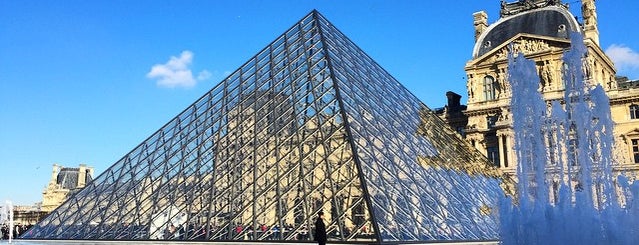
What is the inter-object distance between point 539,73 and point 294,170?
82.2 feet

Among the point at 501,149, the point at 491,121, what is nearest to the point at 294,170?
the point at 501,149

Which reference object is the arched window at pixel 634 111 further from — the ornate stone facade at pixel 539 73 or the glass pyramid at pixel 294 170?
the glass pyramid at pixel 294 170

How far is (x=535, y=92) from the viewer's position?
751 inches

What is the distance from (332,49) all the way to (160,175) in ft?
23.3

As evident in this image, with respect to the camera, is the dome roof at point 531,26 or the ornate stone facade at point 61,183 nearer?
the dome roof at point 531,26

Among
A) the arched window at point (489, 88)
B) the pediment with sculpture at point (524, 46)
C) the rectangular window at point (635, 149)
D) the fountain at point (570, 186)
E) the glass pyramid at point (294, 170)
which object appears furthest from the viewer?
the arched window at point (489, 88)

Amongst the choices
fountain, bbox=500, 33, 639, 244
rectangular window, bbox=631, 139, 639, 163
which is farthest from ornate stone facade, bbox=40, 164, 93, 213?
fountain, bbox=500, 33, 639, 244

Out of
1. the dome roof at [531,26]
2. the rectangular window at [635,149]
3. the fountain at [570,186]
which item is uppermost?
the dome roof at [531,26]

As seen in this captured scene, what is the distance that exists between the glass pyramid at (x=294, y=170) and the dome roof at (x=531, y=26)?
55.3ft

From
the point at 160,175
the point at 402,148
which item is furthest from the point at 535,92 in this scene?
the point at 160,175

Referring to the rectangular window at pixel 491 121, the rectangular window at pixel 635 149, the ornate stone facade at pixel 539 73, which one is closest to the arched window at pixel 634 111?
the ornate stone facade at pixel 539 73

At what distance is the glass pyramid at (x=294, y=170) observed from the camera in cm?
1376

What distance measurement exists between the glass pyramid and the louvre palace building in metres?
14.3

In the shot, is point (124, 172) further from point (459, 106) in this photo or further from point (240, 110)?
point (459, 106)
